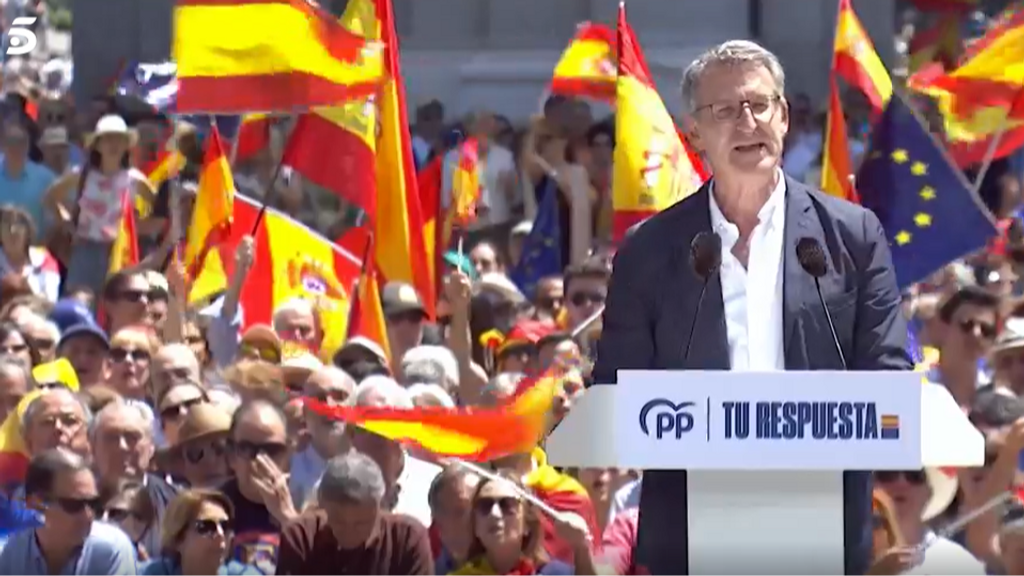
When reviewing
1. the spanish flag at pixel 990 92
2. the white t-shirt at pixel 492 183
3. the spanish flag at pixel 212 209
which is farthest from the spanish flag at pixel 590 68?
the spanish flag at pixel 212 209

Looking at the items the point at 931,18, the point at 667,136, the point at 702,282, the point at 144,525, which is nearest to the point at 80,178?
the point at 667,136

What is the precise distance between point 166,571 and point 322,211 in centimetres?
735

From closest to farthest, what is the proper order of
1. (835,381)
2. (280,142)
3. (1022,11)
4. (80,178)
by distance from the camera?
1. (835,381)
2. (1022,11)
3. (80,178)
4. (280,142)

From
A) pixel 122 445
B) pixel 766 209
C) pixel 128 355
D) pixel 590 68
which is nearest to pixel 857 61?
pixel 590 68

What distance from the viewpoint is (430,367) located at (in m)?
10.1

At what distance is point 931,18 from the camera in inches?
827

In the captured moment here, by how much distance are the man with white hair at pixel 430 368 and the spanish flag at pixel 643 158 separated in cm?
78

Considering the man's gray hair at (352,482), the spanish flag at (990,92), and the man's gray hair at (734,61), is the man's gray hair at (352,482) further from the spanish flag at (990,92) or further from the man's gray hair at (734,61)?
the spanish flag at (990,92)

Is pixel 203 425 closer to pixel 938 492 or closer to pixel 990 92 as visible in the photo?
pixel 938 492

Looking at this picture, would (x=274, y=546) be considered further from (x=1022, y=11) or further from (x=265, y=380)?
(x=1022, y=11)

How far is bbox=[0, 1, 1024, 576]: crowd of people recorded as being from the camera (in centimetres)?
751

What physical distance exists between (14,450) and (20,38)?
10913mm

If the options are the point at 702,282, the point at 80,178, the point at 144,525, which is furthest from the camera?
the point at 80,178

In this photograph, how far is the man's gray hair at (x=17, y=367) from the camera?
9.73 meters
